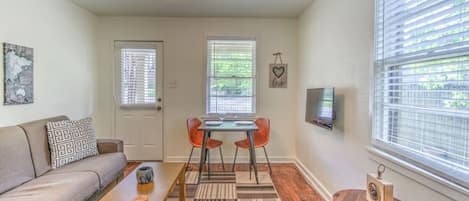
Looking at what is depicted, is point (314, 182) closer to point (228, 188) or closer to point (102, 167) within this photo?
point (228, 188)

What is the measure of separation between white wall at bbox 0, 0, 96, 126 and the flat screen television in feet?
10.2

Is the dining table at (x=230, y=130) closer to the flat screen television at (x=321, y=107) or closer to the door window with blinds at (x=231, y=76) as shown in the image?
the flat screen television at (x=321, y=107)

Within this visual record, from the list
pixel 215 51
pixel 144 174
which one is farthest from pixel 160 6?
pixel 144 174

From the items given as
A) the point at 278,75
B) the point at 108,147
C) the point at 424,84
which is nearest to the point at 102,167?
the point at 108,147

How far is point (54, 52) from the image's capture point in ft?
11.1

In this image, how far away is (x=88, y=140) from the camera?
10.2 feet

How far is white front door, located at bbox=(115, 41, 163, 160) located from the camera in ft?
14.9

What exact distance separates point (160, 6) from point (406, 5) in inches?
124

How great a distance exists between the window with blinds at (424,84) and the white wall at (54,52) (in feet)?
10.8

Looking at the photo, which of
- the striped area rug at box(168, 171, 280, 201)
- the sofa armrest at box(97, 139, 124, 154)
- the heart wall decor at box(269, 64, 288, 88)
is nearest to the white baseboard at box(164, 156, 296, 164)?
the striped area rug at box(168, 171, 280, 201)

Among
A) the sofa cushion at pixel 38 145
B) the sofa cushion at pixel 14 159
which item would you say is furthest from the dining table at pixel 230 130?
the sofa cushion at pixel 14 159

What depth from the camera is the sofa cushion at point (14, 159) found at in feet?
7.17

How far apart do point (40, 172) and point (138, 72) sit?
2.29 meters

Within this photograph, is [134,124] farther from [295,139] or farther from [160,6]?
[295,139]
